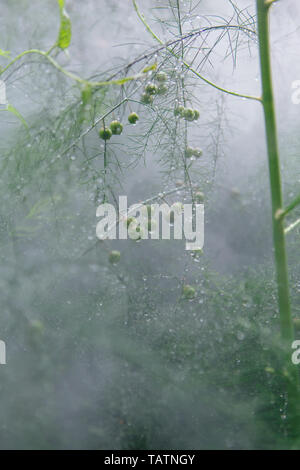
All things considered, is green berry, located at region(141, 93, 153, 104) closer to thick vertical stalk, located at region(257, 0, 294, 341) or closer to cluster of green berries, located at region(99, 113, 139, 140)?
cluster of green berries, located at region(99, 113, 139, 140)

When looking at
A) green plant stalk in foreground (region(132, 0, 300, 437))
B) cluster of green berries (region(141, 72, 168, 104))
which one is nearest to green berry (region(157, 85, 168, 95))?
cluster of green berries (region(141, 72, 168, 104))

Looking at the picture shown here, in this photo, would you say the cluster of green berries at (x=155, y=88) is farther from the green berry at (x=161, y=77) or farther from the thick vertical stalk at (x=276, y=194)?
the thick vertical stalk at (x=276, y=194)

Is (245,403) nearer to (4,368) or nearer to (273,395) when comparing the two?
(273,395)

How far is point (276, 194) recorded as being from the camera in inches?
21.4

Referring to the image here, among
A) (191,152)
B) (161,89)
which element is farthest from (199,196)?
(161,89)

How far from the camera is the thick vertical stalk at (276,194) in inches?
20.6

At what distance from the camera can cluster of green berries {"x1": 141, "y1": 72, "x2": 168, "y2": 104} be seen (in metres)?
0.61

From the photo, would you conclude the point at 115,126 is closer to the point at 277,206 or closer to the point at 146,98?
the point at 146,98

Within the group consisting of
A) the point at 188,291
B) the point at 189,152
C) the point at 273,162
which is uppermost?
the point at 189,152

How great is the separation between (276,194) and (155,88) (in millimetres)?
237

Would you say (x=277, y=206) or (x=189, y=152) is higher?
(x=189, y=152)

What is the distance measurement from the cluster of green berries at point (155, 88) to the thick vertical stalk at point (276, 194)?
16cm

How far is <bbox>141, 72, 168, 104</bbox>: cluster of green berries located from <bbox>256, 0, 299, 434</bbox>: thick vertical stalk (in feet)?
0.52

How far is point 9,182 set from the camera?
694 mm
